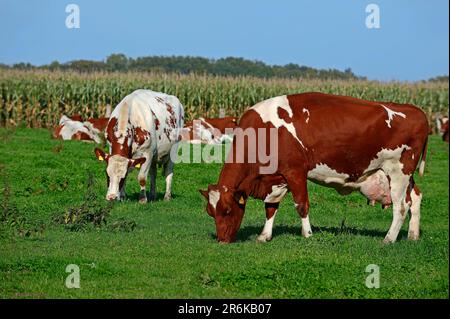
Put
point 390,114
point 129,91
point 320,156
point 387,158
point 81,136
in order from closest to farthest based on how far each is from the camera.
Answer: point 320,156 → point 387,158 → point 390,114 → point 81,136 → point 129,91

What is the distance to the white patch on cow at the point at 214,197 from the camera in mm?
13453

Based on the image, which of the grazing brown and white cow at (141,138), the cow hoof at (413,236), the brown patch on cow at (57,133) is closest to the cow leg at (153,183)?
the grazing brown and white cow at (141,138)

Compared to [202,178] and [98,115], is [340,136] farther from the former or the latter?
[98,115]

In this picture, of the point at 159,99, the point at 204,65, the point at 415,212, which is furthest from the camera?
the point at 204,65

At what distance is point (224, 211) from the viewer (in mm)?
13445

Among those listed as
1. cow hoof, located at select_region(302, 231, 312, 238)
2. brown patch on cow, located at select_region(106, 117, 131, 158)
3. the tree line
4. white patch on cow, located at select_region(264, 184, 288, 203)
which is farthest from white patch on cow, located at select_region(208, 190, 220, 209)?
the tree line

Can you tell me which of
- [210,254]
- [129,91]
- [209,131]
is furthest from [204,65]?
[210,254]

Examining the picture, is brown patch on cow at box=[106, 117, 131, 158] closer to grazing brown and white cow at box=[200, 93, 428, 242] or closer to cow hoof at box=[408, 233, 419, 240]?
grazing brown and white cow at box=[200, 93, 428, 242]

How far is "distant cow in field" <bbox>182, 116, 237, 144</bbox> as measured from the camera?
32.5m

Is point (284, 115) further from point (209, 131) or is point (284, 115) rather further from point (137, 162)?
point (209, 131)

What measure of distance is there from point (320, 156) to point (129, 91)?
1148 inches

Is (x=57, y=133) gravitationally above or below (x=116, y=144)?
below

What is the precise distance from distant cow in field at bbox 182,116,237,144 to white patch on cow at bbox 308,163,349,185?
1746 centimetres

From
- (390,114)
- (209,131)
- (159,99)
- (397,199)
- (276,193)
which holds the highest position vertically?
(159,99)
